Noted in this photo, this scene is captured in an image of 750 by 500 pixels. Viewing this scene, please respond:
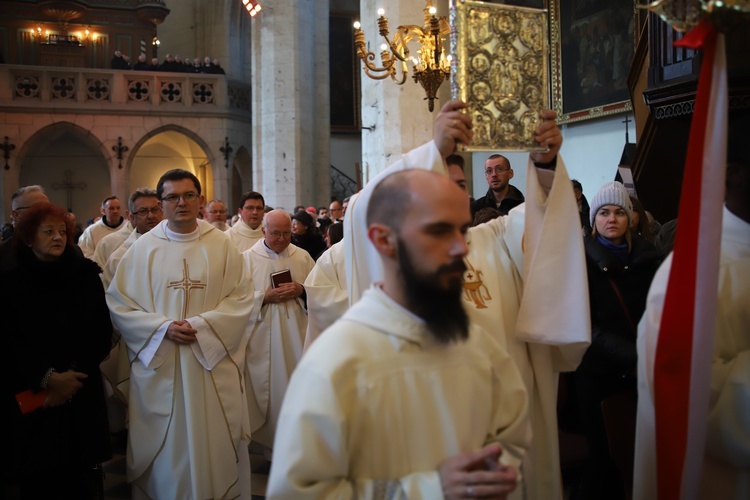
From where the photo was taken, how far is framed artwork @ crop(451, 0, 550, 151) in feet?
9.14

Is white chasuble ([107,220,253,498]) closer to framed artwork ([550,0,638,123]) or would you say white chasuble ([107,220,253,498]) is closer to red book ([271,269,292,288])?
red book ([271,269,292,288])

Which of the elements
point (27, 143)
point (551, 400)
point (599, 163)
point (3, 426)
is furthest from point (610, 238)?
point (27, 143)

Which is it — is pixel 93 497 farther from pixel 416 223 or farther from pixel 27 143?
pixel 27 143

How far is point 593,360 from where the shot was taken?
12.3ft

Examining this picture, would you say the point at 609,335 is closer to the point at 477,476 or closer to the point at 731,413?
the point at 731,413

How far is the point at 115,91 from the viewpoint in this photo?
19547 millimetres

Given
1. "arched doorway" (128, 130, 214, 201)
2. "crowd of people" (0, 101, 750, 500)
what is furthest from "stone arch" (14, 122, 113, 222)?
"crowd of people" (0, 101, 750, 500)

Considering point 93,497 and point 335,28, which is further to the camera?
point 335,28

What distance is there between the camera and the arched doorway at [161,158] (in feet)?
74.3

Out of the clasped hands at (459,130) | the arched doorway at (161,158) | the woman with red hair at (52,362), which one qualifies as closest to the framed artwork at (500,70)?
the clasped hands at (459,130)

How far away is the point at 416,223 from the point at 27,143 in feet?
64.3

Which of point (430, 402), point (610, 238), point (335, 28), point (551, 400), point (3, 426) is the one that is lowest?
point (3, 426)

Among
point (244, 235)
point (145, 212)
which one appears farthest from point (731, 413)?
point (244, 235)

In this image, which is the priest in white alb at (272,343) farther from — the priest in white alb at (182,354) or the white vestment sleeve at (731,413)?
the white vestment sleeve at (731,413)
